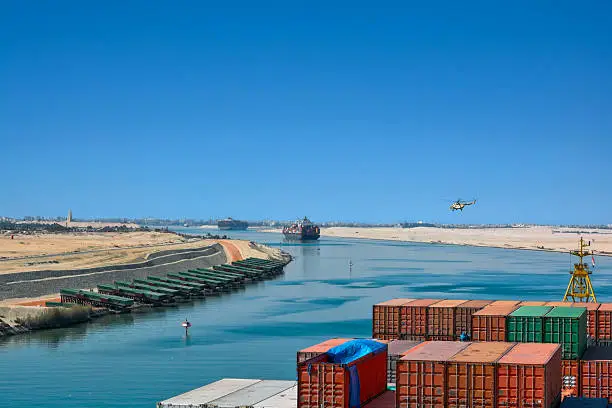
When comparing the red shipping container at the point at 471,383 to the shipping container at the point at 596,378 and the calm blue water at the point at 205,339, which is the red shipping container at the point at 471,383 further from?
the calm blue water at the point at 205,339

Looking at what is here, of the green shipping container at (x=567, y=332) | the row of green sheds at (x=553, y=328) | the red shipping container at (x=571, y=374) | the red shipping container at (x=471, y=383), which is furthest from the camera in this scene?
the row of green sheds at (x=553, y=328)

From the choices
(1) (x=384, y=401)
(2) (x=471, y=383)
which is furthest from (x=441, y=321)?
(2) (x=471, y=383)

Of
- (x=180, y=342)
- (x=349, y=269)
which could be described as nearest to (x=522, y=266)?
(x=349, y=269)

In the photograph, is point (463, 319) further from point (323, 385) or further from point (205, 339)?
point (205, 339)

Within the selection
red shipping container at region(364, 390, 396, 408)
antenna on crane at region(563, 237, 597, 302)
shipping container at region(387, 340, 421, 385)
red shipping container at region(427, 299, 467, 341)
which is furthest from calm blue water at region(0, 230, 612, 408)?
antenna on crane at region(563, 237, 597, 302)

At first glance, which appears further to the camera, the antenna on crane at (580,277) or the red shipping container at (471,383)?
the antenna on crane at (580,277)

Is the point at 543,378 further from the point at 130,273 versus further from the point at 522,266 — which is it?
the point at 522,266

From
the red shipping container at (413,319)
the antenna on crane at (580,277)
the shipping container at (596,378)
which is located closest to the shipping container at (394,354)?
the red shipping container at (413,319)
